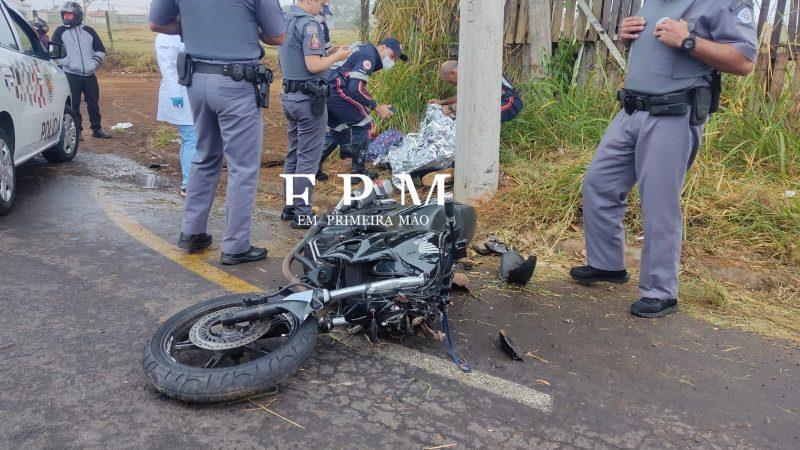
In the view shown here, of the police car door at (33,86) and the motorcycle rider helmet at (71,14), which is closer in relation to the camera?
the police car door at (33,86)

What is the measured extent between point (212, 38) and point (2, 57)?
2.46 meters

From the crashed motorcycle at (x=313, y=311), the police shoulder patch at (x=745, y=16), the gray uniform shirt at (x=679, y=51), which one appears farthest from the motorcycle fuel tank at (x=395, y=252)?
the police shoulder patch at (x=745, y=16)

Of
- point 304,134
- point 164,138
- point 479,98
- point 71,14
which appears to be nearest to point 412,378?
point 479,98

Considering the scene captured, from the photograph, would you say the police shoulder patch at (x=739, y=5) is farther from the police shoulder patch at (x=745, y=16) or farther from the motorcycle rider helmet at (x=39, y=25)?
the motorcycle rider helmet at (x=39, y=25)

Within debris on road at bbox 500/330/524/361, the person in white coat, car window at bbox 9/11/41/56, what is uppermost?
car window at bbox 9/11/41/56

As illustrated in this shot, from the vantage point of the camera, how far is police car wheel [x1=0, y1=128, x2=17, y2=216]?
522 centimetres

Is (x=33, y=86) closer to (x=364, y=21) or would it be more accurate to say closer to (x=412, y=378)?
(x=364, y=21)

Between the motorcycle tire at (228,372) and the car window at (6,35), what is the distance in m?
4.39

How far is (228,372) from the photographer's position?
8.48 feet

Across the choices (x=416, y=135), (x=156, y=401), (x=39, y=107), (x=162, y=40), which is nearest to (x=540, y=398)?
(x=156, y=401)

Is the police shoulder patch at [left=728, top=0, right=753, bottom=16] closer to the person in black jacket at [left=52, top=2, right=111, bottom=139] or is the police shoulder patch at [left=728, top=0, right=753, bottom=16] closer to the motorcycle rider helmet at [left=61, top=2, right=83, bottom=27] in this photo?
the person in black jacket at [left=52, top=2, right=111, bottom=139]

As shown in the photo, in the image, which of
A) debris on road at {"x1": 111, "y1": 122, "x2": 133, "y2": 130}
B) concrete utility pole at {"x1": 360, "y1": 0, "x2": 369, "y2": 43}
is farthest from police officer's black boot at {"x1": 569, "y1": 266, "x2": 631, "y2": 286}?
debris on road at {"x1": 111, "y1": 122, "x2": 133, "y2": 130}

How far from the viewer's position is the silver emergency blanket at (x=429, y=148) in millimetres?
6238

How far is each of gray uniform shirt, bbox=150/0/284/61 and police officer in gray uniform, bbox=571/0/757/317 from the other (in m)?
2.30
